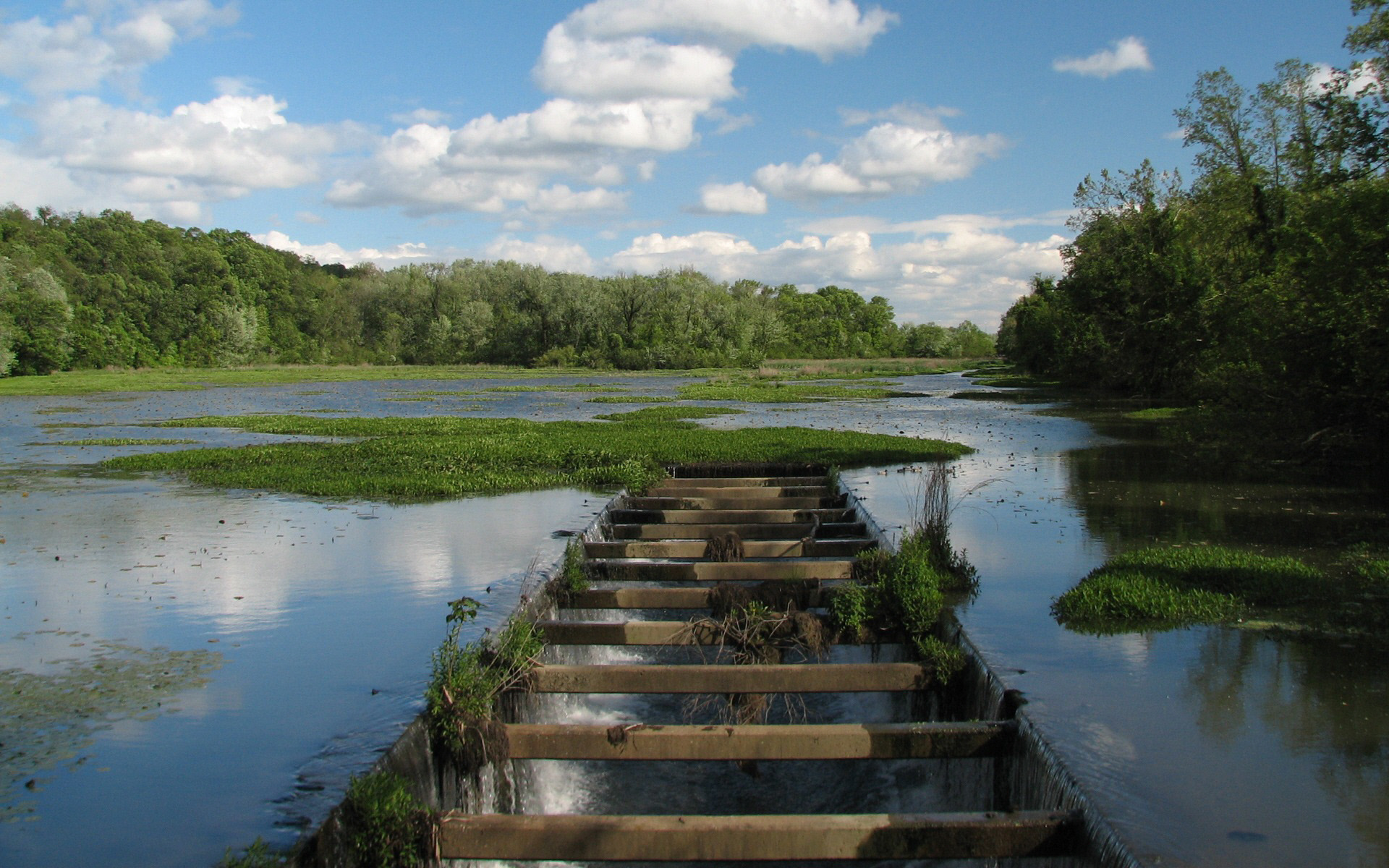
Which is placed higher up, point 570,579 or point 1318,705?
point 570,579

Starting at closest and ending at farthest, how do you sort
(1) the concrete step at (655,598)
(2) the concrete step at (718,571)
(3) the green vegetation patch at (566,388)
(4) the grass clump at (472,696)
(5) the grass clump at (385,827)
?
(5) the grass clump at (385,827), (4) the grass clump at (472,696), (1) the concrete step at (655,598), (2) the concrete step at (718,571), (3) the green vegetation patch at (566,388)

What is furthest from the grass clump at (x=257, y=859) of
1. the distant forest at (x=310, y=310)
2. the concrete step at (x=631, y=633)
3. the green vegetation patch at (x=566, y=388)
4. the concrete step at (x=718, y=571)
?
the distant forest at (x=310, y=310)

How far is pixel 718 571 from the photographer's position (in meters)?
11.4

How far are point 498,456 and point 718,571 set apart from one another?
47.2 feet

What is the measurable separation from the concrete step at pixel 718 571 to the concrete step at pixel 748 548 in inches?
25.7

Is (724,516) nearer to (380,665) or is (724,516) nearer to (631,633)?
(631,633)

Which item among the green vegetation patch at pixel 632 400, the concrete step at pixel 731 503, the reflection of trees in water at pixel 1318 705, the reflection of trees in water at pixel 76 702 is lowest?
the reflection of trees in water at pixel 76 702

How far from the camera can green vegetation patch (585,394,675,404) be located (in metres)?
49.3

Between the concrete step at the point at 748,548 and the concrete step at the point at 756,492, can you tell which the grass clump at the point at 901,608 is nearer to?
the concrete step at the point at 748,548

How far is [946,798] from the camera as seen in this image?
22.3 ft

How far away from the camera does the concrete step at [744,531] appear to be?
13.4 meters

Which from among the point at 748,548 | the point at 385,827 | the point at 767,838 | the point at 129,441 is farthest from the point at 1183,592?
the point at 129,441

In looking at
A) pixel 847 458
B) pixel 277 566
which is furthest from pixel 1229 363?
pixel 277 566

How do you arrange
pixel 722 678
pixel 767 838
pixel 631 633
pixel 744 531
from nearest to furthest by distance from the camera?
pixel 767 838 < pixel 722 678 < pixel 631 633 < pixel 744 531
